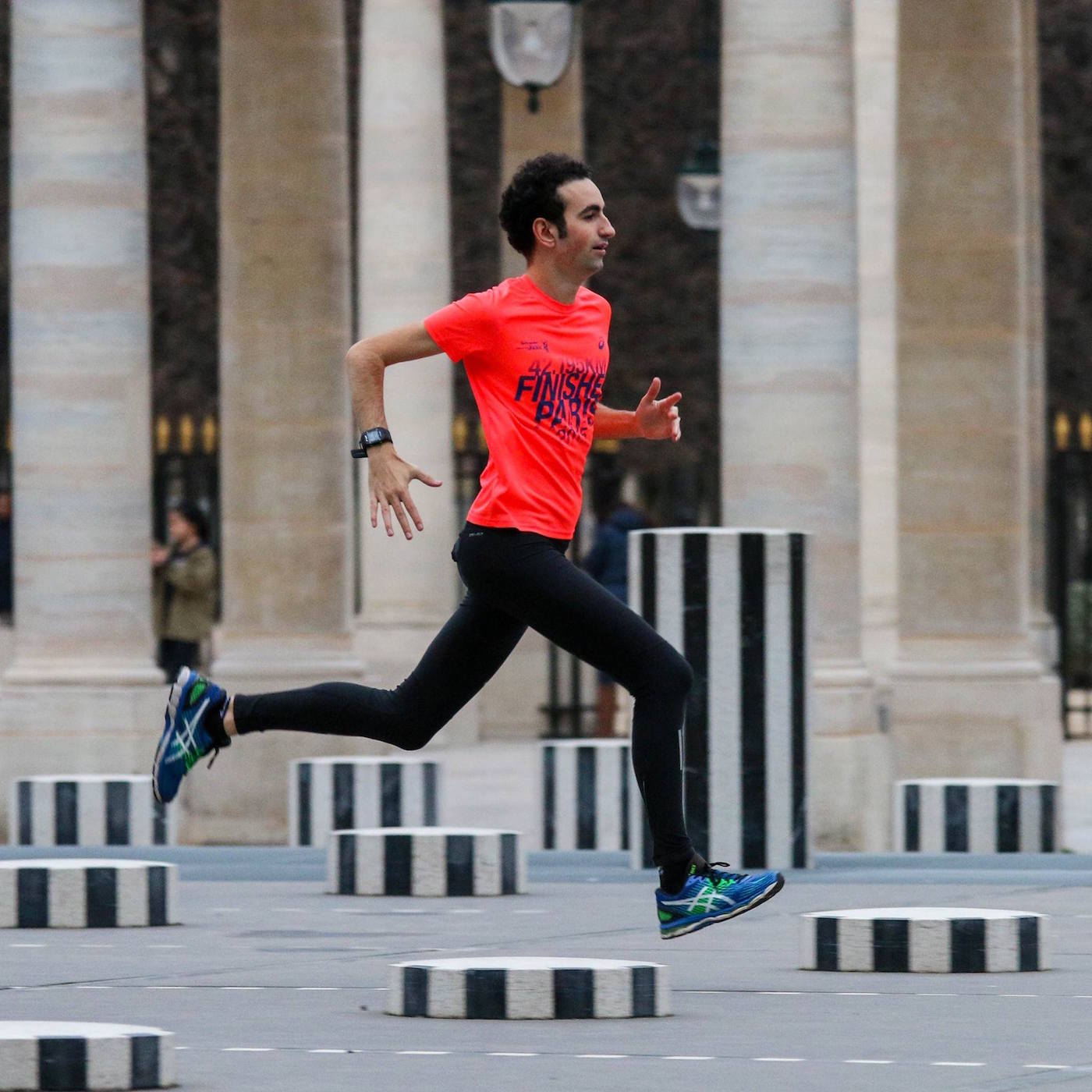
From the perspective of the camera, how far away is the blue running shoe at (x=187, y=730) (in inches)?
408

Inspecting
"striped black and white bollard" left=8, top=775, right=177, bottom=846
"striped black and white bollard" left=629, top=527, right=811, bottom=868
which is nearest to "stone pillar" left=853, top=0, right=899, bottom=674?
"striped black and white bollard" left=8, top=775, right=177, bottom=846

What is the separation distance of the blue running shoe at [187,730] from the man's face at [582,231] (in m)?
1.72

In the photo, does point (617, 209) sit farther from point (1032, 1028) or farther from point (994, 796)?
point (1032, 1028)

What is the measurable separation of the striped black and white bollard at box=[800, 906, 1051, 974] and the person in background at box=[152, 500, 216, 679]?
15619mm

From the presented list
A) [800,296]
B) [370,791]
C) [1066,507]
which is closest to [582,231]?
[370,791]

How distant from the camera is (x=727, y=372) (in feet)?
63.2

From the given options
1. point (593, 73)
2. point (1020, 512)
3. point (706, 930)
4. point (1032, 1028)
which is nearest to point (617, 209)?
point (593, 73)

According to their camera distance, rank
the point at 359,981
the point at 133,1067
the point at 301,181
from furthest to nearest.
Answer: the point at 301,181 < the point at 359,981 < the point at 133,1067

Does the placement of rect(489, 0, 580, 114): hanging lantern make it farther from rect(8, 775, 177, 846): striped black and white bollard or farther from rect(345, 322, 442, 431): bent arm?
rect(345, 322, 442, 431): bent arm

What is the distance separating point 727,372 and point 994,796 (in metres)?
3.92

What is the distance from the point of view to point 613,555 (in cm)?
2795

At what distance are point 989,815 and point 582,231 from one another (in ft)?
23.1

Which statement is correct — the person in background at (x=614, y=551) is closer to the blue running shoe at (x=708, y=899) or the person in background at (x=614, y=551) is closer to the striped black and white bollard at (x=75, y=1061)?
the blue running shoe at (x=708, y=899)

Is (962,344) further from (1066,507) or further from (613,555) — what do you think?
(1066,507)
